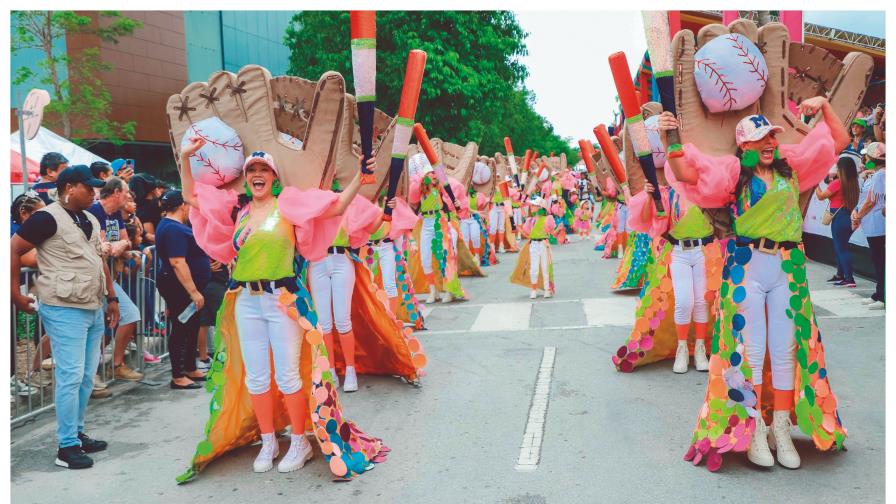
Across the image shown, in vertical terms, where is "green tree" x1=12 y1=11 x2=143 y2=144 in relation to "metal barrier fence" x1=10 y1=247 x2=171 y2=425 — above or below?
above

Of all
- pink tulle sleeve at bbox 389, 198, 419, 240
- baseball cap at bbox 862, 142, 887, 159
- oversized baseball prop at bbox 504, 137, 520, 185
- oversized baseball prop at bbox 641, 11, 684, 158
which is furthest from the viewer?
oversized baseball prop at bbox 504, 137, 520, 185

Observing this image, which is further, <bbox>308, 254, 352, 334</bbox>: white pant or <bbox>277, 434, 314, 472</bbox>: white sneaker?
<bbox>308, 254, 352, 334</bbox>: white pant

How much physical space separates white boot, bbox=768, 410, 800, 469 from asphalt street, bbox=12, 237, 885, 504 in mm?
72

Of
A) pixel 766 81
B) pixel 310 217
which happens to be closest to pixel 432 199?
pixel 310 217

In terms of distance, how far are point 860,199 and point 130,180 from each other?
8.78 m

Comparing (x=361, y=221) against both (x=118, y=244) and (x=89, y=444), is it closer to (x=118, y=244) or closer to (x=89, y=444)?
(x=118, y=244)

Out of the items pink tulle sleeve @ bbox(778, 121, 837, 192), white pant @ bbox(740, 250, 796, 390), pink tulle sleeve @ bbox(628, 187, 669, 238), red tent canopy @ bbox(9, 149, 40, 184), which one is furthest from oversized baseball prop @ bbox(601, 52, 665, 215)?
red tent canopy @ bbox(9, 149, 40, 184)

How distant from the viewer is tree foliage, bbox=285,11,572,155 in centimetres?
2280

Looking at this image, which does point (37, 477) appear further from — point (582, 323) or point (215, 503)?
point (582, 323)

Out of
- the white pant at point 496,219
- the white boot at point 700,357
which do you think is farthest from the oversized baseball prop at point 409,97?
the white pant at point 496,219

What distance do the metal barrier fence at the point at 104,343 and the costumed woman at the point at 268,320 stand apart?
206 cm

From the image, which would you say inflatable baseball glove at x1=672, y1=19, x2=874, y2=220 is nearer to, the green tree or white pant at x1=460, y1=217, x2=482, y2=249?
white pant at x1=460, y1=217, x2=482, y2=249

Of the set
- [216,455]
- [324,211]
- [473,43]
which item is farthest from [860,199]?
[473,43]

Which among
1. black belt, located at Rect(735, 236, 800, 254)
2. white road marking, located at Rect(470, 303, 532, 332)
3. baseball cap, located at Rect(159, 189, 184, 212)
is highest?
baseball cap, located at Rect(159, 189, 184, 212)
